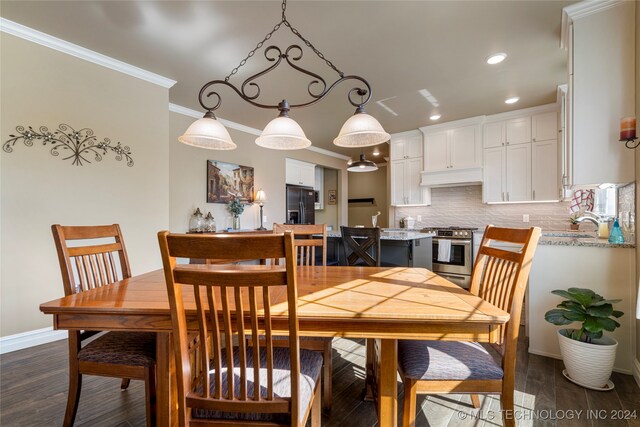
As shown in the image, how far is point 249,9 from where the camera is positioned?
7.00 feet

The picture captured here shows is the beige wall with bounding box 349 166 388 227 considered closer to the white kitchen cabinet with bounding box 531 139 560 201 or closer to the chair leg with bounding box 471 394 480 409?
the white kitchen cabinet with bounding box 531 139 560 201

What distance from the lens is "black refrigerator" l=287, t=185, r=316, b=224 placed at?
5.70m

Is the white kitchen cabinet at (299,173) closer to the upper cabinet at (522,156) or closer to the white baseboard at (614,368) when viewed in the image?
the upper cabinet at (522,156)

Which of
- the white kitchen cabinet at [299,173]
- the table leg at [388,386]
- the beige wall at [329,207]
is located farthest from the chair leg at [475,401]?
the beige wall at [329,207]

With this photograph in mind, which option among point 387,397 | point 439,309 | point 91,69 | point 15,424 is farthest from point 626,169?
point 91,69

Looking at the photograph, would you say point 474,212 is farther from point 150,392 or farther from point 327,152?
point 150,392

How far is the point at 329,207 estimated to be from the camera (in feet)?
24.1

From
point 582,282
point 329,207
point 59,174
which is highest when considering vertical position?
point 59,174

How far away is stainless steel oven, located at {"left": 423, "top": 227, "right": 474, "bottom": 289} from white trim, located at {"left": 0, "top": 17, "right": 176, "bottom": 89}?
165 inches

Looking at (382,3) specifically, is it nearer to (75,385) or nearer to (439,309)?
(439,309)

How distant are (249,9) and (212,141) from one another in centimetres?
110

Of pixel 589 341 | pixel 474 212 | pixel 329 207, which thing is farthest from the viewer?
pixel 329 207

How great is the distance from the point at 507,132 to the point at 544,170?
774mm

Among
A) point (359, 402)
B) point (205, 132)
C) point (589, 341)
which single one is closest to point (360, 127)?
point (205, 132)
